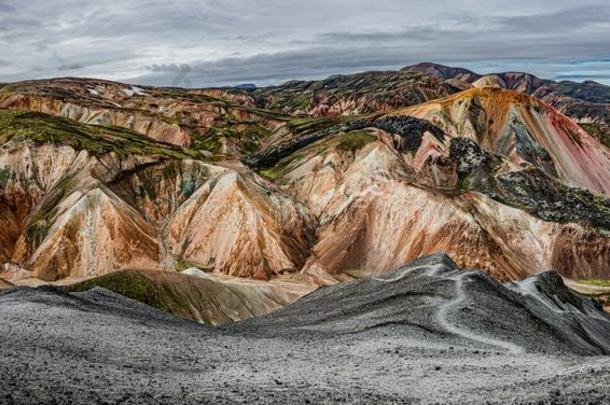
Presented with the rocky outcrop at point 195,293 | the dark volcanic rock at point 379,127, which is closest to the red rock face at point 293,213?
the dark volcanic rock at point 379,127

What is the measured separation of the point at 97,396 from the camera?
60.9 feet

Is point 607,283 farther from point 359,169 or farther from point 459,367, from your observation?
point 459,367

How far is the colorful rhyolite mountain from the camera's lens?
78.3 metres

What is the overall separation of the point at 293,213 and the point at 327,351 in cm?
5942

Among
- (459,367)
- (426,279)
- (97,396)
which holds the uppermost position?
(97,396)

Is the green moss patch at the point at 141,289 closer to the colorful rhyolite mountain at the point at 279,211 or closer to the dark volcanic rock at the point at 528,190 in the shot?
the colorful rhyolite mountain at the point at 279,211

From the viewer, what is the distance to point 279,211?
88.2 meters

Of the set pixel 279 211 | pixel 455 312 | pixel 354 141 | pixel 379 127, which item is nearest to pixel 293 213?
pixel 279 211

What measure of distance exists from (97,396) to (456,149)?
8873 cm

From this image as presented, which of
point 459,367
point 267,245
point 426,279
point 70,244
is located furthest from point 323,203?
point 459,367

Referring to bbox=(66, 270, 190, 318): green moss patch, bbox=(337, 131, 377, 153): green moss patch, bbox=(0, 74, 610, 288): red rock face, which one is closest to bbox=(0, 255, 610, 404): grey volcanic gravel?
bbox=(66, 270, 190, 318): green moss patch

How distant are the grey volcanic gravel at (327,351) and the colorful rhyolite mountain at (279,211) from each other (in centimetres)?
2475

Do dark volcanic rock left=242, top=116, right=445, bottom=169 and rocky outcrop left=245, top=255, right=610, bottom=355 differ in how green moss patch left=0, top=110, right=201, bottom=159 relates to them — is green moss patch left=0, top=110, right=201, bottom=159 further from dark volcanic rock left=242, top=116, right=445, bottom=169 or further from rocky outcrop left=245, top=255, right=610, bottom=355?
rocky outcrop left=245, top=255, right=610, bottom=355

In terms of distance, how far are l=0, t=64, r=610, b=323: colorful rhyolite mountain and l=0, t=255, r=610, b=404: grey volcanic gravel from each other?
24751 millimetres
